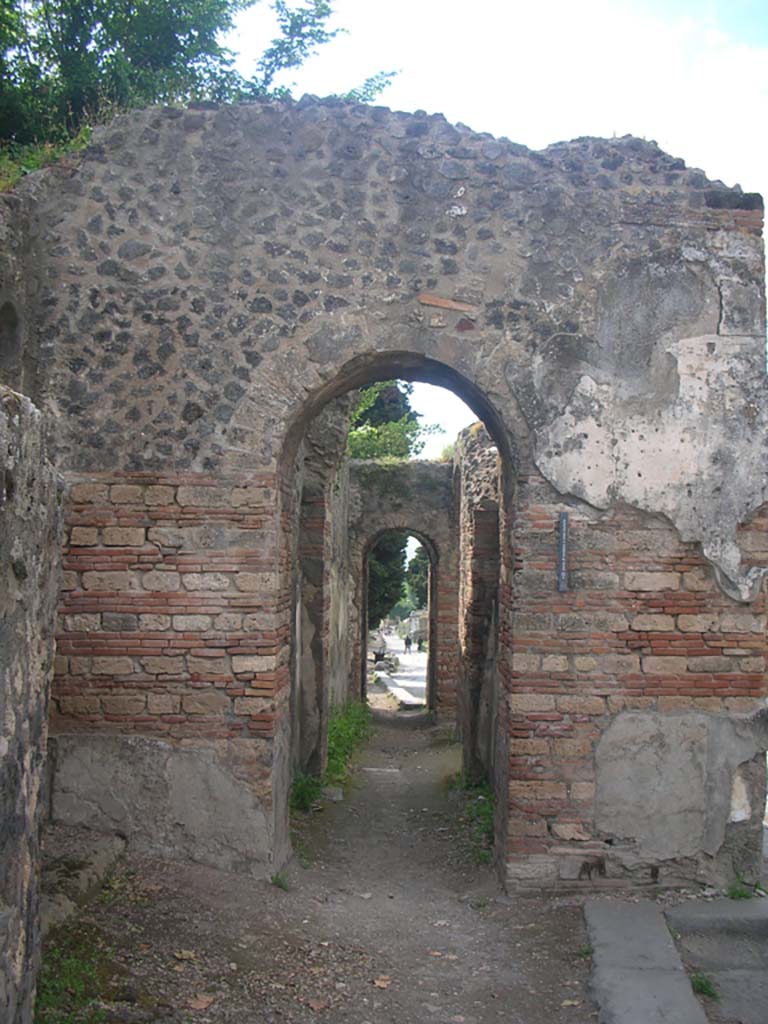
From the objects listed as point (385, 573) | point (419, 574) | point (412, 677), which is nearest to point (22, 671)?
point (385, 573)

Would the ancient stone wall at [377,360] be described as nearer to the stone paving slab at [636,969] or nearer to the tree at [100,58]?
the stone paving slab at [636,969]

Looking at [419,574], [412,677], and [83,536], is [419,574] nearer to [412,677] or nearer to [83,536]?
[412,677]

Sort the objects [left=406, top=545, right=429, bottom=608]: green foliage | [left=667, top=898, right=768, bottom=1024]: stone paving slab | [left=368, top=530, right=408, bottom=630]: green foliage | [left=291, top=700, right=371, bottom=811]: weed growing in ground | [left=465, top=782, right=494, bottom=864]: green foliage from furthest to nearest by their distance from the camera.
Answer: [left=406, top=545, right=429, bottom=608]: green foliage < [left=368, top=530, right=408, bottom=630]: green foliage < [left=291, top=700, right=371, bottom=811]: weed growing in ground < [left=465, top=782, right=494, bottom=864]: green foliage < [left=667, top=898, right=768, bottom=1024]: stone paving slab

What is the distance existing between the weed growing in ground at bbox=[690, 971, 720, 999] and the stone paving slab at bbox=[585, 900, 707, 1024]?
10 cm

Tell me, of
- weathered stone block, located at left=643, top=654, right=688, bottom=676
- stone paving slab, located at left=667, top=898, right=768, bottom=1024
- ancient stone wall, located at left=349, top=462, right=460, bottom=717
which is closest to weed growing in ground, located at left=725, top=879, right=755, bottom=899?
stone paving slab, located at left=667, top=898, right=768, bottom=1024

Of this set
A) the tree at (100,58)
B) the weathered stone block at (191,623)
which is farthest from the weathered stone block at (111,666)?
the tree at (100,58)

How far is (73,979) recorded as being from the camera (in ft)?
13.1

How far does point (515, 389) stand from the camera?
19.4ft

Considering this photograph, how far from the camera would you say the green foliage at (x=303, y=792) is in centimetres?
800

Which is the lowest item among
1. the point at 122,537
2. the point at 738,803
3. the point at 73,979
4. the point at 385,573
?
the point at 73,979

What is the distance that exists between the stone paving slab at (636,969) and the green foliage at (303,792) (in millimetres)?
3103

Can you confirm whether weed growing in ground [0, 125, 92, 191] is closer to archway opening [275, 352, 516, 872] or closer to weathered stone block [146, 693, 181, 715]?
archway opening [275, 352, 516, 872]

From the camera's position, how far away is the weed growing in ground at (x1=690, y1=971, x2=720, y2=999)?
4.60m

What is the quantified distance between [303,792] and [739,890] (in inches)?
149
